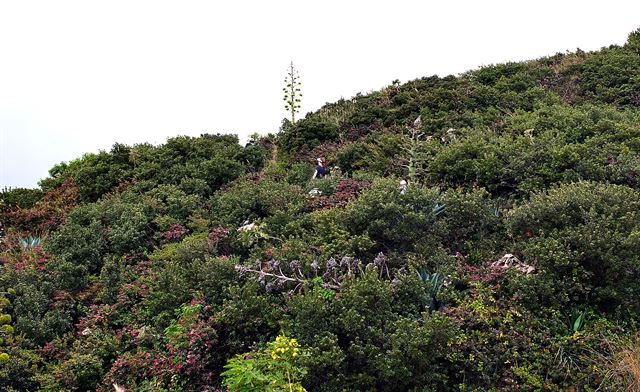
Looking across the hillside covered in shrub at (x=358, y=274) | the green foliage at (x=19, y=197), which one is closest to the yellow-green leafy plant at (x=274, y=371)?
the hillside covered in shrub at (x=358, y=274)

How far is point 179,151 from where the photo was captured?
13.9 metres

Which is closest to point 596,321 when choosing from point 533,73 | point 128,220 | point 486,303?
point 486,303

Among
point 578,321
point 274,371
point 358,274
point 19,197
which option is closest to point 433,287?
point 358,274

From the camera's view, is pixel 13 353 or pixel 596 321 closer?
pixel 596 321

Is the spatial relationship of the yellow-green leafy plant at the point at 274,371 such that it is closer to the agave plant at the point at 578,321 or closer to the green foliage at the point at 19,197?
the agave plant at the point at 578,321

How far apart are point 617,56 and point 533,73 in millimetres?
2292

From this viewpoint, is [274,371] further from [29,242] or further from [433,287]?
[29,242]

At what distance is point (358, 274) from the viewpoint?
6.97 metres

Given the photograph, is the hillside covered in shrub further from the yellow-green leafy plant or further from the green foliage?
the green foliage

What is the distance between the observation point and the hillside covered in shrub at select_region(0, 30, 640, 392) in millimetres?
5891

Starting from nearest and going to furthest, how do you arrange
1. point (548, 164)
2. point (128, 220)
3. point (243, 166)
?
point (548, 164)
point (128, 220)
point (243, 166)

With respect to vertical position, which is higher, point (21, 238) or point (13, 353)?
point (21, 238)

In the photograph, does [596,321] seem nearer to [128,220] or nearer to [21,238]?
[128,220]

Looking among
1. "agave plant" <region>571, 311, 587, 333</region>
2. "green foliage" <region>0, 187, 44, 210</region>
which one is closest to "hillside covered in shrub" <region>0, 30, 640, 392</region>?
"agave plant" <region>571, 311, 587, 333</region>
